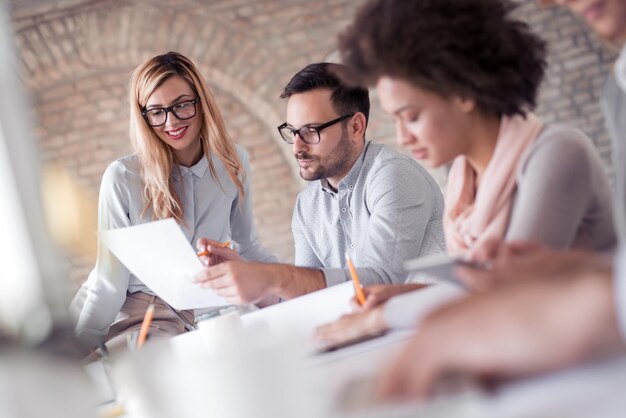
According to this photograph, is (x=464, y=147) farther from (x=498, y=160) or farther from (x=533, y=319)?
(x=533, y=319)

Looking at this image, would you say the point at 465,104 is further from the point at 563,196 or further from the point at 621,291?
the point at 621,291

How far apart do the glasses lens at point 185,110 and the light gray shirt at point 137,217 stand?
0.18m

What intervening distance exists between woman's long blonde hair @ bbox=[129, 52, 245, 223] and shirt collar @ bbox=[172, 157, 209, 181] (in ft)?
0.07

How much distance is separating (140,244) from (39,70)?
4098 mm

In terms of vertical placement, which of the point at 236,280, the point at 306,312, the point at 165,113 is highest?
the point at 165,113

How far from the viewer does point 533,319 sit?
74 cm

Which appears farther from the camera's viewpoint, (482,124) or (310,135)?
(310,135)

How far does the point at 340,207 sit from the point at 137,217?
780 millimetres

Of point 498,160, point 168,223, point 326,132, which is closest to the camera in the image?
point 498,160

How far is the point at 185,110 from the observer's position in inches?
116

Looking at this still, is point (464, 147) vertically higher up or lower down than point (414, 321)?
higher up

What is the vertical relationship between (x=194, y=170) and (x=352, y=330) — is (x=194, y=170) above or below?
above

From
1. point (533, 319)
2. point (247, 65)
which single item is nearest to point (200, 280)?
point (533, 319)

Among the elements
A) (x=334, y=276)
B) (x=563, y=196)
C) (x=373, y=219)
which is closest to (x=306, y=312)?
(x=334, y=276)
